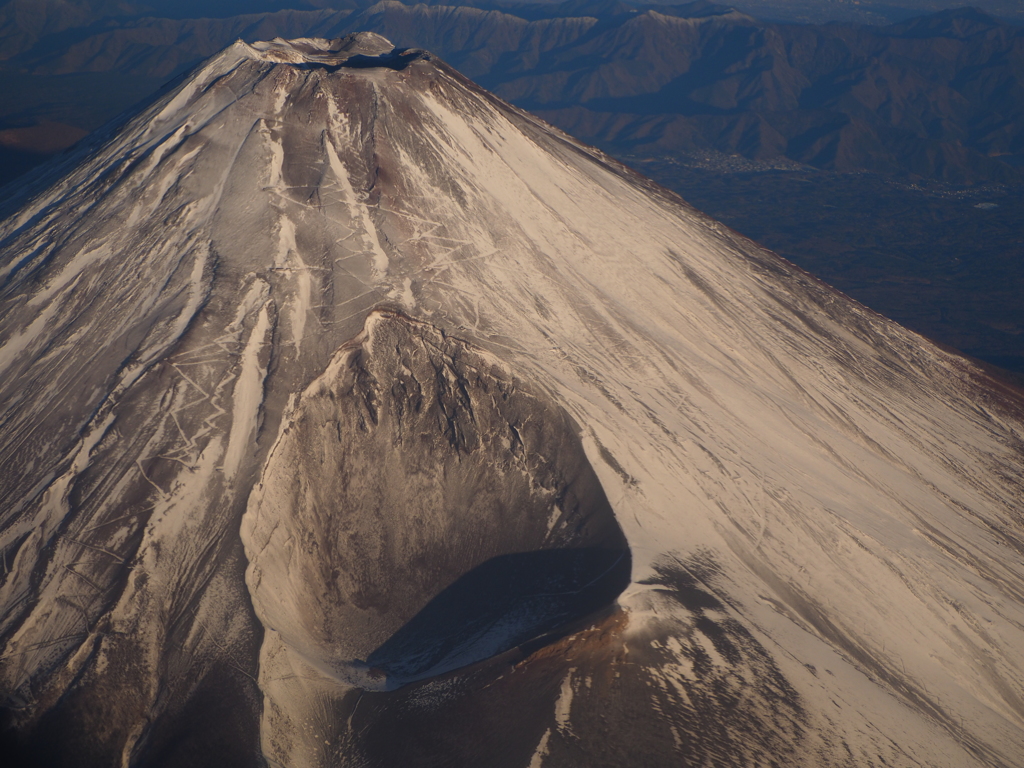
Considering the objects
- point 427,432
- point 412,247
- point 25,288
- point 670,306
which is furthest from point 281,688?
point 670,306

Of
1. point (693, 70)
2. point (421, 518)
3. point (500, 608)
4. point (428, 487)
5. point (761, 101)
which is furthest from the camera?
point (693, 70)

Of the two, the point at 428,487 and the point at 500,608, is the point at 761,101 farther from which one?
the point at 500,608

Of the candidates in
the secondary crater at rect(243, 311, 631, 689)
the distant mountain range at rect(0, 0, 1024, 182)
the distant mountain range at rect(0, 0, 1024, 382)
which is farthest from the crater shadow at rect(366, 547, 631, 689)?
the distant mountain range at rect(0, 0, 1024, 182)

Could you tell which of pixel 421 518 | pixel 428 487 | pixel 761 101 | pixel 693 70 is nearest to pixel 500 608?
pixel 421 518

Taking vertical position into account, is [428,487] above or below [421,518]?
above

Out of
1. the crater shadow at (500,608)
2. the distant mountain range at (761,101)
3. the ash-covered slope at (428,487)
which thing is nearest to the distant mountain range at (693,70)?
the distant mountain range at (761,101)

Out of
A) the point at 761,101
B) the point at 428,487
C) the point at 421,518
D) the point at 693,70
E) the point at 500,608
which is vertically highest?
the point at 693,70

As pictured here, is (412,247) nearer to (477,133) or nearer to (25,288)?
(477,133)
